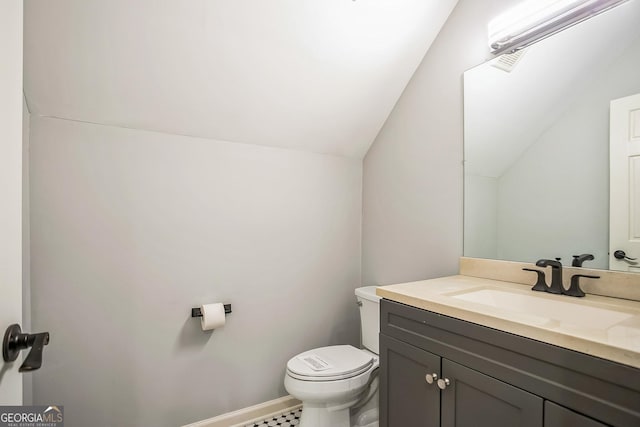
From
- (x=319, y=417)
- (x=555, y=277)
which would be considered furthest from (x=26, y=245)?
(x=555, y=277)

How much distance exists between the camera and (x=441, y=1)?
1584mm

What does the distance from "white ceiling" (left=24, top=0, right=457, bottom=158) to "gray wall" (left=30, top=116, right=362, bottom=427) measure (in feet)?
0.44

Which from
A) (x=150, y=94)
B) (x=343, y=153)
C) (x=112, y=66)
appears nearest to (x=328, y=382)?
(x=343, y=153)

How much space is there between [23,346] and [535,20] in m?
1.94

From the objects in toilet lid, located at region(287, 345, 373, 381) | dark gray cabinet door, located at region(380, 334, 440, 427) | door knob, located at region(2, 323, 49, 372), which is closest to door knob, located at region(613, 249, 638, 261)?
dark gray cabinet door, located at region(380, 334, 440, 427)

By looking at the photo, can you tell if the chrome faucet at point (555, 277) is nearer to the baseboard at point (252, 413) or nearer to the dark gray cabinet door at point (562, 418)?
the dark gray cabinet door at point (562, 418)

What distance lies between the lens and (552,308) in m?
1.01

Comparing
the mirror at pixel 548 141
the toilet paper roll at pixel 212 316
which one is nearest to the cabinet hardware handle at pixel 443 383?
the mirror at pixel 548 141

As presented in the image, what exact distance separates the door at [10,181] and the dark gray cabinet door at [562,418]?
1142 mm

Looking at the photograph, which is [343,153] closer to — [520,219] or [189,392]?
[520,219]

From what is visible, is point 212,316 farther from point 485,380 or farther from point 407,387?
point 485,380

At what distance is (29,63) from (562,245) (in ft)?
7.48

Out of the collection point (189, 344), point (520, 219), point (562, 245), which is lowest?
point (189, 344)

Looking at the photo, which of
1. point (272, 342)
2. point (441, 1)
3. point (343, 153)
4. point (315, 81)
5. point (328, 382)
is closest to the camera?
A: point (328, 382)
